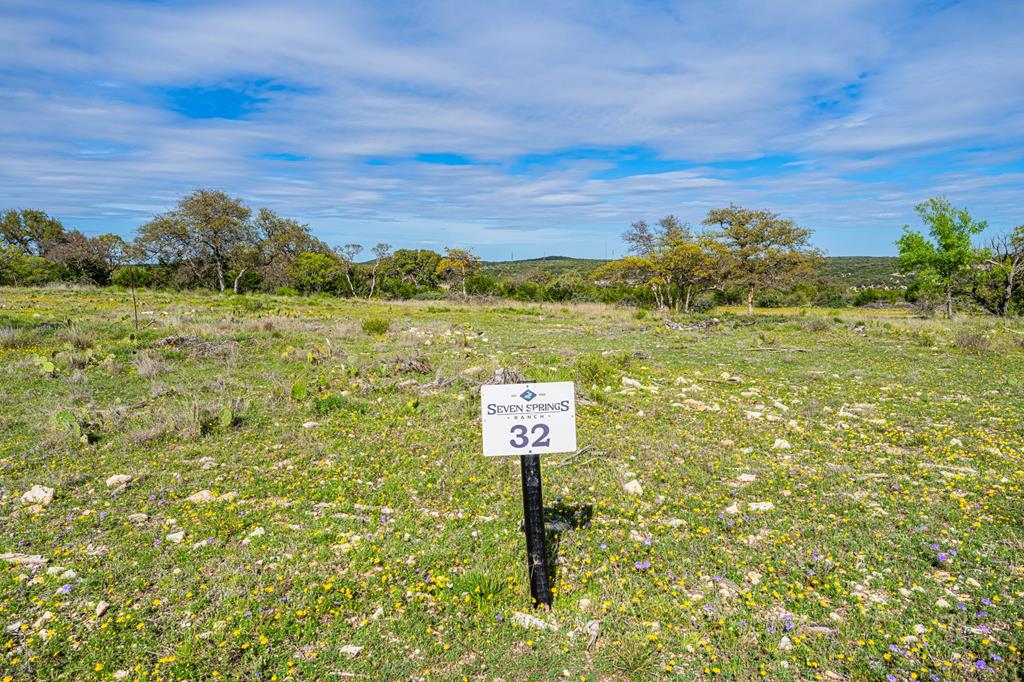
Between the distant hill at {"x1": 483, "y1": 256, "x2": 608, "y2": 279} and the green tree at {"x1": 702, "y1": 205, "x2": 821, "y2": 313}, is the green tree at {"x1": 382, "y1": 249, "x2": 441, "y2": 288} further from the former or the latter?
the green tree at {"x1": 702, "y1": 205, "x2": 821, "y2": 313}

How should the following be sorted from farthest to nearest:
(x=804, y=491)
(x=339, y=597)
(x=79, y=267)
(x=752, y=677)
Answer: (x=79, y=267)
(x=804, y=491)
(x=339, y=597)
(x=752, y=677)

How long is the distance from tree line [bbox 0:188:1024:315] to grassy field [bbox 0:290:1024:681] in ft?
76.9

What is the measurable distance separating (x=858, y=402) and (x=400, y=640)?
30.5ft

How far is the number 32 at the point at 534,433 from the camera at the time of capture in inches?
155

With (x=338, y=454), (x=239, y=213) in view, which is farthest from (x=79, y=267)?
(x=338, y=454)

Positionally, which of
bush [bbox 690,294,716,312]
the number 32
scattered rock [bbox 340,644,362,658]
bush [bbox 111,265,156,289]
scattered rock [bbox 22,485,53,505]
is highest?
bush [bbox 111,265,156,289]

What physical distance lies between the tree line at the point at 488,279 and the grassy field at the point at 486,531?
76.9 ft

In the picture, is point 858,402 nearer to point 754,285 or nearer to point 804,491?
point 804,491

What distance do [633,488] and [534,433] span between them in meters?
2.73

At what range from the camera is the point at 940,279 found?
28.5 m

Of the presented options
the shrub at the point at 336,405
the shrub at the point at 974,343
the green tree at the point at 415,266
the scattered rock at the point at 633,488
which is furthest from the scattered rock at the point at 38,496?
the green tree at the point at 415,266

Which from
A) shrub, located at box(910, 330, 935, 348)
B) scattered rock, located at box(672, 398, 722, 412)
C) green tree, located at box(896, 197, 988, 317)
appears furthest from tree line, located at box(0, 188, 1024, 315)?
scattered rock, located at box(672, 398, 722, 412)

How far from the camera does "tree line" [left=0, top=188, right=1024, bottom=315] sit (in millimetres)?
28906

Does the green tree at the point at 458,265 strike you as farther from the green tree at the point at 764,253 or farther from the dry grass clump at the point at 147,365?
the dry grass clump at the point at 147,365
